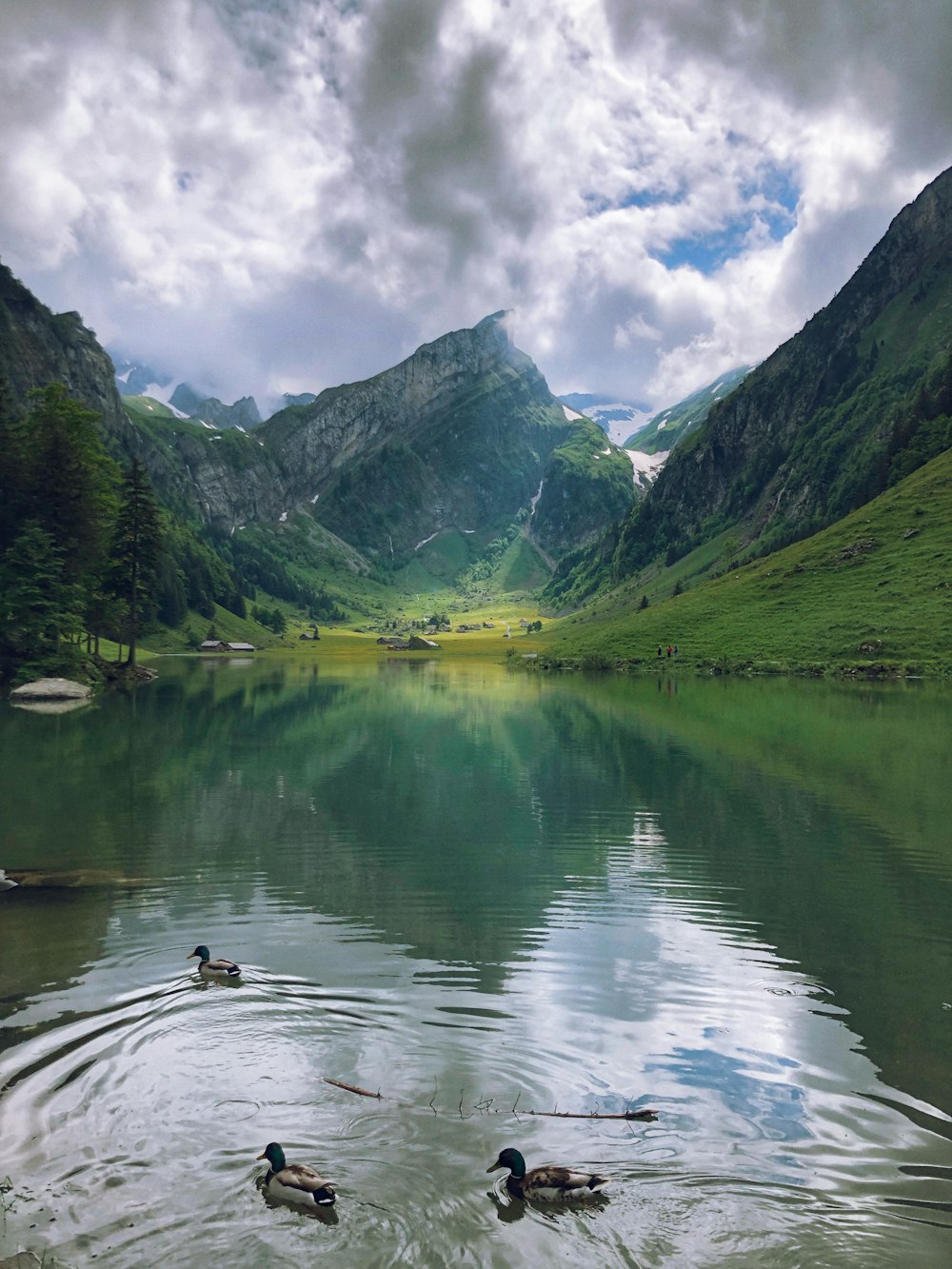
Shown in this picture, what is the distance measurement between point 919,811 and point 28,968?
98.2 ft

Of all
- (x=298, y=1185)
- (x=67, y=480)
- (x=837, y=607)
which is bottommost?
(x=298, y=1185)

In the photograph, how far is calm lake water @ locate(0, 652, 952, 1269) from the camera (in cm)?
822

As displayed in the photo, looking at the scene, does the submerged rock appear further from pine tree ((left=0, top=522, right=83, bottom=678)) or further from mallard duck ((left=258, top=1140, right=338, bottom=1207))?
mallard duck ((left=258, top=1140, right=338, bottom=1207))

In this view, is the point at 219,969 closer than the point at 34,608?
Yes

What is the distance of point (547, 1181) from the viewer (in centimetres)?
853

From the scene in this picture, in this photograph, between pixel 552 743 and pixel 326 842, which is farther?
pixel 552 743

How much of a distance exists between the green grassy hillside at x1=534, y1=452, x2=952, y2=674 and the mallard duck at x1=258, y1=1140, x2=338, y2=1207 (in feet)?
365

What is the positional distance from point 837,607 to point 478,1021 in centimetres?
13151

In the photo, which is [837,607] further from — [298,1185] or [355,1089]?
[298,1185]

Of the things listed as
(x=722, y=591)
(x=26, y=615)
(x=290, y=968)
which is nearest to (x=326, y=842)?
(x=290, y=968)

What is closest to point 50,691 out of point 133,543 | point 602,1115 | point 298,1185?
point 133,543

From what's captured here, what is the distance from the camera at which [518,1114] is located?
10.2 metres

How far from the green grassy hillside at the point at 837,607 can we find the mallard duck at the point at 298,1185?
365ft

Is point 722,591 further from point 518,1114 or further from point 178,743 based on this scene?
point 518,1114
